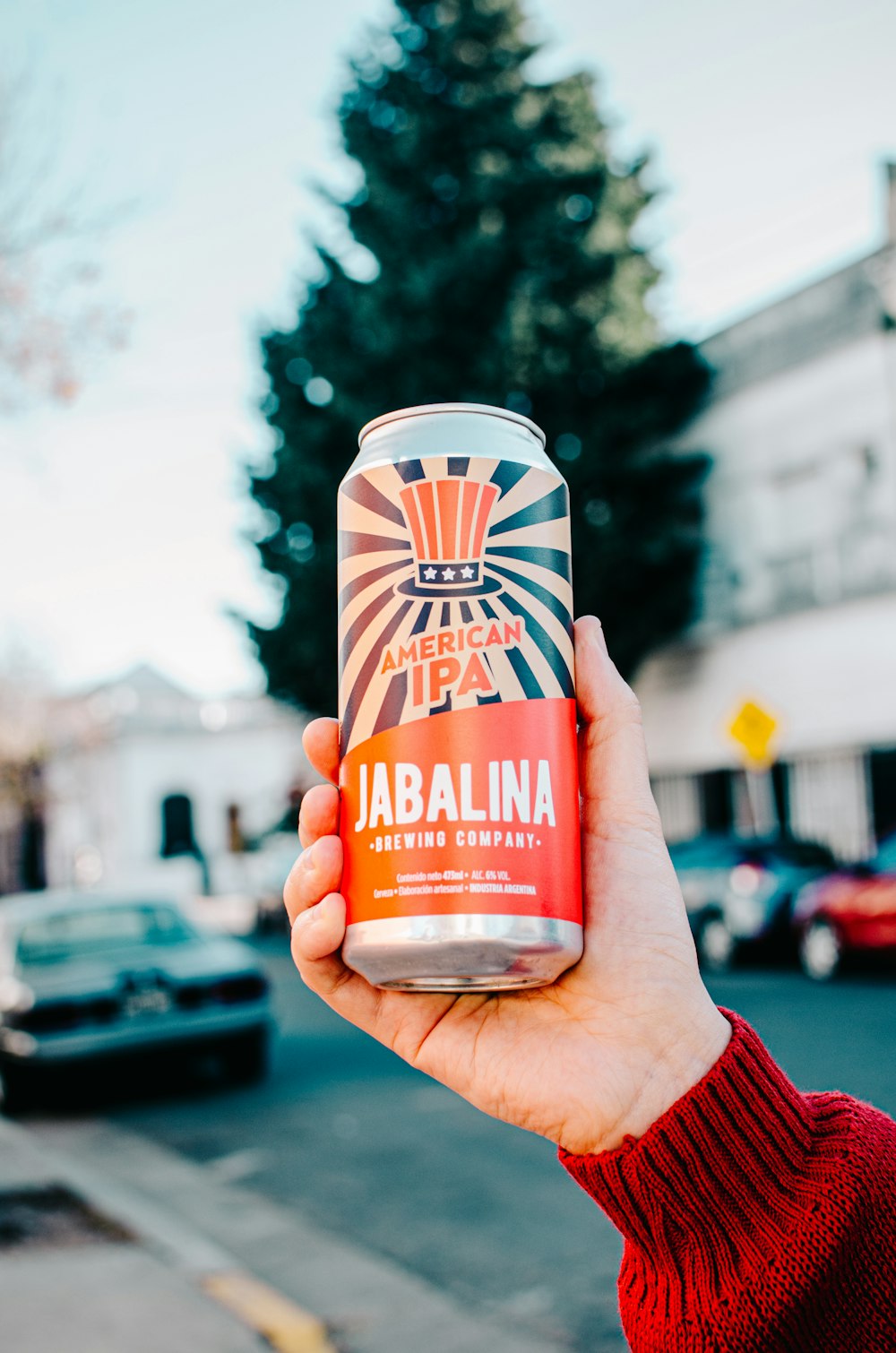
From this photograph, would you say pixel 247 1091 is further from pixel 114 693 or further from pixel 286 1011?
pixel 114 693

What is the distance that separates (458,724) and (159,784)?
132 ft

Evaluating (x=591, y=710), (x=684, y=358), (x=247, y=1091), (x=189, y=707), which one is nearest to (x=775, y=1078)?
A: (x=591, y=710)

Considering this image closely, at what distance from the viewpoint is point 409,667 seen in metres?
1.80

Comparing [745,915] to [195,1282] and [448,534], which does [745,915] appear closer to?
[195,1282]

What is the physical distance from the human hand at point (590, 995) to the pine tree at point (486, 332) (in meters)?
15.1

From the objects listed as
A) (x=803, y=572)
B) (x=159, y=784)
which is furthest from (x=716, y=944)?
(x=159, y=784)

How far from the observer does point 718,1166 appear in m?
1.60

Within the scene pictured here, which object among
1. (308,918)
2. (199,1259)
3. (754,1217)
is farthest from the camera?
(199,1259)

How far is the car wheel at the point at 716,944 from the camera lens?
13.1m

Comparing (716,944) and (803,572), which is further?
(803,572)

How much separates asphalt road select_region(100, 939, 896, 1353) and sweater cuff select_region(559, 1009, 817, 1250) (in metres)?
2.84

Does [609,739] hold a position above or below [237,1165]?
above

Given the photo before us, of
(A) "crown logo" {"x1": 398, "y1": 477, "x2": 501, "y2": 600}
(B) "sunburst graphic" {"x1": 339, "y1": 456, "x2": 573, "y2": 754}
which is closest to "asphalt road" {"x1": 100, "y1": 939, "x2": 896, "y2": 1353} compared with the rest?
(B) "sunburst graphic" {"x1": 339, "y1": 456, "x2": 573, "y2": 754}

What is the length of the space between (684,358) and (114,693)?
2816cm
